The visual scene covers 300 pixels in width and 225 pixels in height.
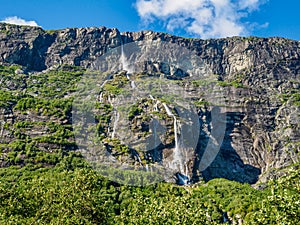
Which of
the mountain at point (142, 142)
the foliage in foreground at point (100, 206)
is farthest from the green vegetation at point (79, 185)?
the mountain at point (142, 142)

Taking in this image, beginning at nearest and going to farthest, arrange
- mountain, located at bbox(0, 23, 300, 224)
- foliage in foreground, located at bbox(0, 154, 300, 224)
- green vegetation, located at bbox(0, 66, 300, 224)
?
foliage in foreground, located at bbox(0, 154, 300, 224) → green vegetation, located at bbox(0, 66, 300, 224) → mountain, located at bbox(0, 23, 300, 224)

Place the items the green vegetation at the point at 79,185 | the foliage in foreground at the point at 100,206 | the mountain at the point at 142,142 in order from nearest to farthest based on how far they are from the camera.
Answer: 1. the foliage in foreground at the point at 100,206
2. the green vegetation at the point at 79,185
3. the mountain at the point at 142,142

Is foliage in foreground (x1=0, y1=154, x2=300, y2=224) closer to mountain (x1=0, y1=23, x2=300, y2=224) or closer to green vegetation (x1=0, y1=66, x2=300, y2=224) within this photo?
green vegetation (x1=0, y1=66, x2=300, y2=224)

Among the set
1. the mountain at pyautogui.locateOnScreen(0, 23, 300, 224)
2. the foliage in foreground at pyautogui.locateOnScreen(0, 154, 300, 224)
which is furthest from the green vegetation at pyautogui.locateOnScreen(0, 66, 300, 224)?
the mountain at pyautogui.locateOnScreen(0, 23, 300, 224)

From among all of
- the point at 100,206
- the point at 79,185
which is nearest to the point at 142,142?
the point at 79,185

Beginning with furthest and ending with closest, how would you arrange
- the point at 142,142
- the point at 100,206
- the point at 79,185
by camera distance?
the point at 142,142 < the point at 79,185 < the point at 100,206

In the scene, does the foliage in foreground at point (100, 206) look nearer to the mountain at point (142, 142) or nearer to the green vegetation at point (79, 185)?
the green vegetation at point (79, 185)

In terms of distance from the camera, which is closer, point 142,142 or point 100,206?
point 100,206

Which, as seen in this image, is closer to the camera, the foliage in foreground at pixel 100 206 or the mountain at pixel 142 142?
the foliage in foreground at pixel 100 206

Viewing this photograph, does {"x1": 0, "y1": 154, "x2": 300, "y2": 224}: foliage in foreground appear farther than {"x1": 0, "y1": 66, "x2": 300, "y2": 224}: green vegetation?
No

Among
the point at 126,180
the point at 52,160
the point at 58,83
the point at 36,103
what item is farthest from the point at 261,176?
the point at 58,83

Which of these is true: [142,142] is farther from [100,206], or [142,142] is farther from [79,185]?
[100,206]

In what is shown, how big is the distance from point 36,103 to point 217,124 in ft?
269

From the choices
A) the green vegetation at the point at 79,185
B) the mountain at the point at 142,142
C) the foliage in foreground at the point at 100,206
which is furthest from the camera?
the mountain at the point at 142,142
